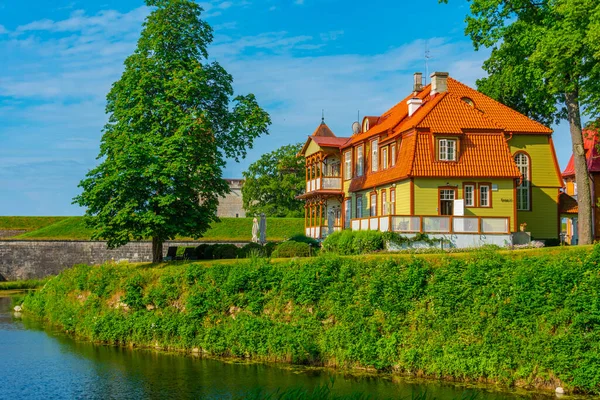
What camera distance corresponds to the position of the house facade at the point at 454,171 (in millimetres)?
33422

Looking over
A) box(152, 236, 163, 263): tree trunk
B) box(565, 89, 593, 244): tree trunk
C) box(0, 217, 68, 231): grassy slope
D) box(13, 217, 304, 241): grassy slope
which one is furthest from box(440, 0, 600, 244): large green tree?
box(0, 217, 68, 231): grassy slope

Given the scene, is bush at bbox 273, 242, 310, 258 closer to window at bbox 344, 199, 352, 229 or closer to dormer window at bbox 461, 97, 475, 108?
window at bbox 344, 199, 352, 229

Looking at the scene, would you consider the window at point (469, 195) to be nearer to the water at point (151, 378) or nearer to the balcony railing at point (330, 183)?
the balcony railing at point (330, 183)

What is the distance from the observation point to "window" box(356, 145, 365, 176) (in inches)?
1686

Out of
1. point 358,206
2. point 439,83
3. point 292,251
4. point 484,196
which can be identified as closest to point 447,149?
point 484,196

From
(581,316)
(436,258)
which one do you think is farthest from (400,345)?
(581,316)

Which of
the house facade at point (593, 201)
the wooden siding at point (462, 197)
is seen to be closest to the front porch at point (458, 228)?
the wooden siding at point (462, 197)

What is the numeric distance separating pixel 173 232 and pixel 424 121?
535 inches

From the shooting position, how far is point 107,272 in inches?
1251

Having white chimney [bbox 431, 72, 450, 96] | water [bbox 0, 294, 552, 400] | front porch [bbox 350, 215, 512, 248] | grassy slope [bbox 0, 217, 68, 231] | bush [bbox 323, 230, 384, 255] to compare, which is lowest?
water [bbox 0, 294, 552, 400]

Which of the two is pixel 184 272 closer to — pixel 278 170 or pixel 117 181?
pixel 117 181

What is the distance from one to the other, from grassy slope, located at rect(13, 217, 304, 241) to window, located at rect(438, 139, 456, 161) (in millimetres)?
28262

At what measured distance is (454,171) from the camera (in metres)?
34.6

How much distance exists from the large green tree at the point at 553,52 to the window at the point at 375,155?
8.95 metres
